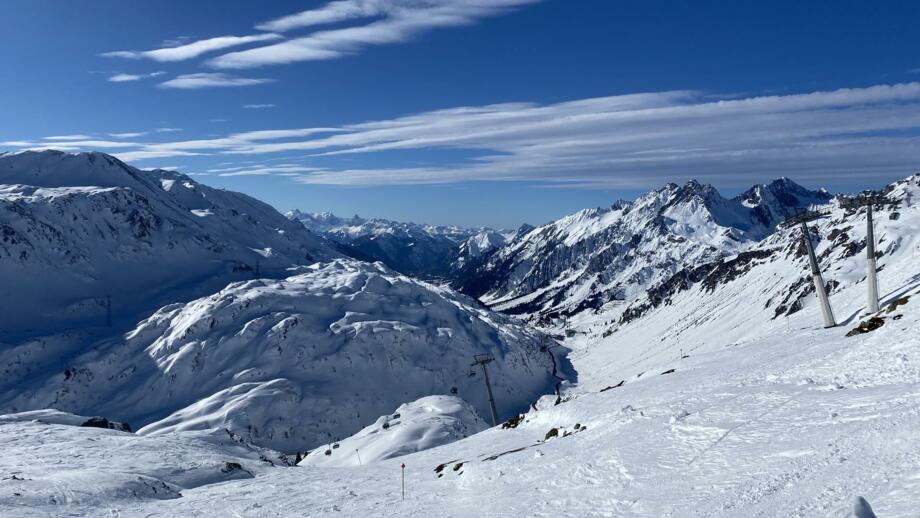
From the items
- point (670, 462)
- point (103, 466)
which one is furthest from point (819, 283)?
point (103, 466)

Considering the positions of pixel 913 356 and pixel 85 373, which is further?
pixel 85 373

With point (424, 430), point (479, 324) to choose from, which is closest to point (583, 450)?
point (424, 430)

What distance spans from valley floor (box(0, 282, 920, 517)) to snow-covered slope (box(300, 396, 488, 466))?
16.3m

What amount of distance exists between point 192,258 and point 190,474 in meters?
182

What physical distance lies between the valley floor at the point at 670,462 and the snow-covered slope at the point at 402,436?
53.5ft

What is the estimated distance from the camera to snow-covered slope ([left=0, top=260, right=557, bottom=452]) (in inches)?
4459

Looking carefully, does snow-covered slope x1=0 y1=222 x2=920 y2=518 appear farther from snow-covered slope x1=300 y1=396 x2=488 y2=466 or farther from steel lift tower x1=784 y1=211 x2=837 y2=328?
snow-covered slope x1=300 y1=396 x2=488 y2=466

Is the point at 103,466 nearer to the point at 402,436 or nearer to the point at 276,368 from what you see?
the point at 402,436

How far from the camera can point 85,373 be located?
124875 mm

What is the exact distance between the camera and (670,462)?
19562 millimetres

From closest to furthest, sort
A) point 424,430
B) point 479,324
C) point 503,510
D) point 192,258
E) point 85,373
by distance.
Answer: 1. point 503,510
2. point 424,430
3. point 85,373
4. point 479,324
5. point 192,258

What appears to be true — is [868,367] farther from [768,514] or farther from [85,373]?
[85,373]

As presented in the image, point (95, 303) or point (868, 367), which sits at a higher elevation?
point (868, 367)

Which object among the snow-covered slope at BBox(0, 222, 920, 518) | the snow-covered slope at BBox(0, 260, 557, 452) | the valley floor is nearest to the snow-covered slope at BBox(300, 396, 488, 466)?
the snow-covered slope at BBox(0, 222, 920, 518)
